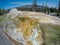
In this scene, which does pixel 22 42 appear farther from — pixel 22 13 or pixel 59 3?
pixel 59 3

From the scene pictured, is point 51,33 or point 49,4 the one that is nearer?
point 51,33

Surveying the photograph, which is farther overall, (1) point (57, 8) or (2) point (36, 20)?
(1) point (57, 8)

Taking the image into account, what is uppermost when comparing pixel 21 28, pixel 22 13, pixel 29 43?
pixel 22 13

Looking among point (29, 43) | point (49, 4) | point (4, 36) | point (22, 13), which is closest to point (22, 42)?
point (29, 43)

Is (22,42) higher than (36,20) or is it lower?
lower

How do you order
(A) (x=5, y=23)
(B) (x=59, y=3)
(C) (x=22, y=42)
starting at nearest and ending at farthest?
(C) (x=22, y=42), (A) (x=5, y=23), (B) (x=59, y=3)

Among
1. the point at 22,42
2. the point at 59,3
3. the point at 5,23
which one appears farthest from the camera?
the point at 59,3

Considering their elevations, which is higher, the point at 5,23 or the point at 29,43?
the point at 5,23

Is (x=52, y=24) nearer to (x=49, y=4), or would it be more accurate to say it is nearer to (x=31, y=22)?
(x=31, y=22)

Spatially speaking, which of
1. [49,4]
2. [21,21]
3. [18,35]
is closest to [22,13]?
[21,21]
